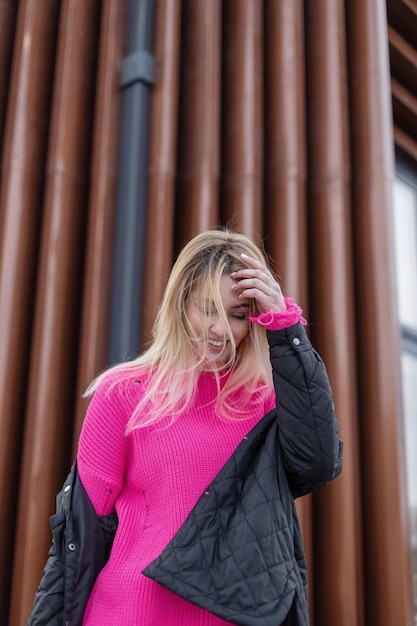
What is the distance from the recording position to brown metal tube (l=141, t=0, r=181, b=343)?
2113 millimetres

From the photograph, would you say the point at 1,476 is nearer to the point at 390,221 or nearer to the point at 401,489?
the point at 401,489

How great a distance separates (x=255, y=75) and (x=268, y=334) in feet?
5.22

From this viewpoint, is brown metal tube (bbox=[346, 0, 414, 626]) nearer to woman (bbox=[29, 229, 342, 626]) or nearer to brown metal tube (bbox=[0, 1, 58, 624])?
woman (bbox=[29, 229, 342, 626])

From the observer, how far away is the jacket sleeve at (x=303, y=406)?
1.09m

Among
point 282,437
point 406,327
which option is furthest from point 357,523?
point 406,327

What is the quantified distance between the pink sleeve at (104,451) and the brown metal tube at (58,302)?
811 mm

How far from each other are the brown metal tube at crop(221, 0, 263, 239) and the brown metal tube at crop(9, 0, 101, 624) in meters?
0.52

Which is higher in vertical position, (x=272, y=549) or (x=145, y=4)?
(x=145, y=4)

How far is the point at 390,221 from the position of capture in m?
2.38

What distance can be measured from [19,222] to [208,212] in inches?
26.0

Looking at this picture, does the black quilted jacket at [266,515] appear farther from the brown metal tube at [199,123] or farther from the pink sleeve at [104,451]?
the brown metal tube at [199,123]

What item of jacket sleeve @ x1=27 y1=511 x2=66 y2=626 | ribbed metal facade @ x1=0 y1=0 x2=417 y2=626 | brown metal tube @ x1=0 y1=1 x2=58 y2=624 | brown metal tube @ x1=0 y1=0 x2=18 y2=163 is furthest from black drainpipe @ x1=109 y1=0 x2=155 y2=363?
jacket sleeve @ x1=27 y1=511 x2=66 y2=626

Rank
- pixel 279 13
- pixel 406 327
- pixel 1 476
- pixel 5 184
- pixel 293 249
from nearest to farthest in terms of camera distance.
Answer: pixel 1 476 < pixel 5 184 < pixel 293 249 < pixel 279 13 < pixel 406 327

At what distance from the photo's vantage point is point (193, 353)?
1.26 metres
